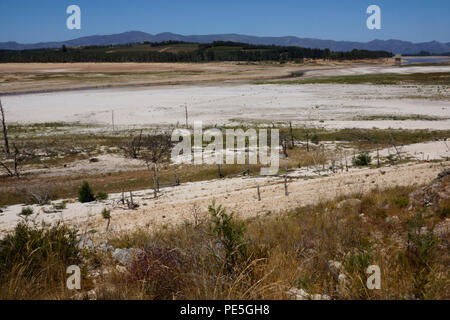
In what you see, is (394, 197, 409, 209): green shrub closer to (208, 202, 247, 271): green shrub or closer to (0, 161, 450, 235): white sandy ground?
(0, 161, 450, 235): white sandy ground

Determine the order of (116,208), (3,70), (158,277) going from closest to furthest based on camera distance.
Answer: (158,277)
(116,208)
(3,70)

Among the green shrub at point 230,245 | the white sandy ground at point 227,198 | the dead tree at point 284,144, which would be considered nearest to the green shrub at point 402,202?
the white sandy ground at point 227,198

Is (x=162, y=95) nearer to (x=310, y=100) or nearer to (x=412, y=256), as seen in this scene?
(x=310, y=100)

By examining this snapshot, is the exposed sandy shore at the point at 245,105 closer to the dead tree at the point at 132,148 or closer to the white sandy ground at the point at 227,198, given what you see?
the dead tree at the point at 132,148

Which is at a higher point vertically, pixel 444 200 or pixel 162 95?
pixel 162 95

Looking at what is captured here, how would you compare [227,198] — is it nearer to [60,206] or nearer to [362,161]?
[60,206]

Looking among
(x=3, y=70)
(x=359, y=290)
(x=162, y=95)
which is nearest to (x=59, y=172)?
(x=359, y=290)

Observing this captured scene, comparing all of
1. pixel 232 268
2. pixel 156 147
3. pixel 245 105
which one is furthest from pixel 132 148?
pixel 245 105

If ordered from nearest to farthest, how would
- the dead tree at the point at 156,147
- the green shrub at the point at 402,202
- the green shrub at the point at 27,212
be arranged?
1. the green shrub at the point at 402,202
2. the green shrub at the point at 27,212
3. the dead tree at the point at 156,147

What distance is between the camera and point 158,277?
12.7 ft

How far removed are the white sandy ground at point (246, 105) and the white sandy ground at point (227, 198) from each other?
19510mm

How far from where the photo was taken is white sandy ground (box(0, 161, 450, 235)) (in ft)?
37.1

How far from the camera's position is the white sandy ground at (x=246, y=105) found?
3834 cm

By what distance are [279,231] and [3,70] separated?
389ft
